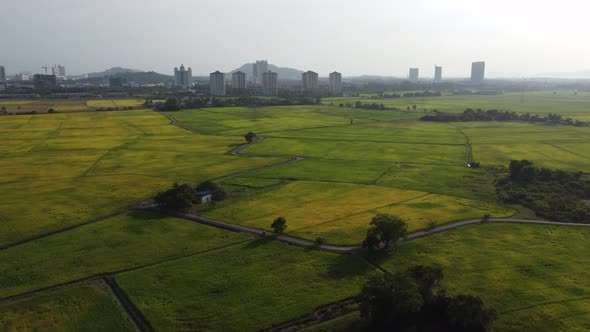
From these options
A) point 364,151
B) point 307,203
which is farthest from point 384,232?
point 364,151

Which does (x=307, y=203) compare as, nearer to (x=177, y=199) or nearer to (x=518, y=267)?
(x=177, y=199)

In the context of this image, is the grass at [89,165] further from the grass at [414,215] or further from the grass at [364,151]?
the grass at [414,215]

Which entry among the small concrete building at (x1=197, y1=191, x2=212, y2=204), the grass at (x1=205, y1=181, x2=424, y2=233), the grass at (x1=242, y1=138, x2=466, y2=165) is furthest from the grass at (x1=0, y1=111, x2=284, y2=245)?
the grass at (x1=205, y1=181, x2=424, y2=233)

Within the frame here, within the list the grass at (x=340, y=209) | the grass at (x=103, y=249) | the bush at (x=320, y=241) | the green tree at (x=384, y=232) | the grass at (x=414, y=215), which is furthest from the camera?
the grass at (x=340, y=209)

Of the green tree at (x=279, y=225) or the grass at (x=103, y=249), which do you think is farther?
the green tree at (x=279, y=225)

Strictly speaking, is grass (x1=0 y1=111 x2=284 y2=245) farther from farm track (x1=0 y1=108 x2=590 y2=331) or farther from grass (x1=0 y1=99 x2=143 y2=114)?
grass (x1=0 y1=99 x2=143 y2=114)

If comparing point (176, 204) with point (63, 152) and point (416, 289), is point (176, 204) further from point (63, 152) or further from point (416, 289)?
point (63, 152)

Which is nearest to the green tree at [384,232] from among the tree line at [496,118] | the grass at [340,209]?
the grass at [340,209]

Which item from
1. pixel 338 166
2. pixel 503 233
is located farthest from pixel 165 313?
pixel 338 166

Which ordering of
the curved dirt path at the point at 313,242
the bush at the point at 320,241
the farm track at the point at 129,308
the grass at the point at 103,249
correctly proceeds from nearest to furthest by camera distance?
the farm track at the point at 129,308 < the grass at the point at 103,249 < the curved dirt path at the point at 313,242 < the bush at the point at 320,241
